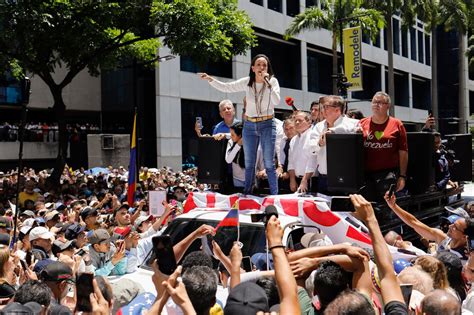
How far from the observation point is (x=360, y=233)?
5727 mm

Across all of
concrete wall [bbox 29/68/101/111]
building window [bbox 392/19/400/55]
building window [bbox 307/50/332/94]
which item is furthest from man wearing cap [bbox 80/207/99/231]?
building window [bbox 392/19/400/55]

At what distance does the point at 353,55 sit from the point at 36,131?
56.4 feet

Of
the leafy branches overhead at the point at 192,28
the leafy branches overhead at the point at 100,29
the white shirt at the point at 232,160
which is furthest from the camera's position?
the leafy branches overhead at the point at 192,28

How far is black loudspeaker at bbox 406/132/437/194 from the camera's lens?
7086mm

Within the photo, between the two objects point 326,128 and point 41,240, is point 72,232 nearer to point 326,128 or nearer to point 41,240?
point 41,240

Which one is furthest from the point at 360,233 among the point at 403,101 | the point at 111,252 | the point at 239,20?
the point at 403,101

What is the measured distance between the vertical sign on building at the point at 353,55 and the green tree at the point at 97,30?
362 inches

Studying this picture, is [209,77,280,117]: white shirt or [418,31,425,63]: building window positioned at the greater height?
[418,31,425,63]: building window

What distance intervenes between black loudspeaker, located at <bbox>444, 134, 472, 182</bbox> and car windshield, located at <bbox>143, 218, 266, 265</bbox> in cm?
503

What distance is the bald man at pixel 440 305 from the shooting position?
3.14 m

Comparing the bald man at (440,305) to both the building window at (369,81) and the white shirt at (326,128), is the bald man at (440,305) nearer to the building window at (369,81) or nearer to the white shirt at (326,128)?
the white shirt at (326,128)

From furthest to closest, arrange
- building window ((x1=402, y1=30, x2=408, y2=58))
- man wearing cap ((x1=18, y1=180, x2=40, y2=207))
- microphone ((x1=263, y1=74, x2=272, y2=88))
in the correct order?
building window ((x1=402, y1=30, x2=408, y2=58))
man wearing cap ((x1=18, y1=180, x2=40, y2=207))
microphone ((x1=263, y1=74, x2=272, y2=88))

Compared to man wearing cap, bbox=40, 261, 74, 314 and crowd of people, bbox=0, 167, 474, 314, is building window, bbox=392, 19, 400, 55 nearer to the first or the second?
crowd of people, bbox=0, 167, 474, 314

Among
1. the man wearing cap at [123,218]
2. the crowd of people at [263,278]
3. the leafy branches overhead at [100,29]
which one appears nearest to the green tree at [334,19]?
the leafy branches overhead at [100,29]
